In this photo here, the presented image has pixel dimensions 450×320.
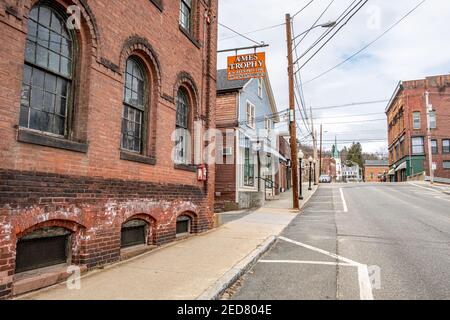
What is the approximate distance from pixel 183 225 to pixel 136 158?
3174mm

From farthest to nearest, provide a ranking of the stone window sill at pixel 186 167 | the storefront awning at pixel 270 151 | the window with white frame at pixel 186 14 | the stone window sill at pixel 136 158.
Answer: the storefront awning at pixel 270 151 → the window with white frame at pixel 186 14 → the stone window sill at pixel 186 167 → the stone window sill at pixel 136 158

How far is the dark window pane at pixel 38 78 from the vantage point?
534cm

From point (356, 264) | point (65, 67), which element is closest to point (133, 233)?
point (65, 67)

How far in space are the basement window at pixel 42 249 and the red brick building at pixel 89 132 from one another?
2cm

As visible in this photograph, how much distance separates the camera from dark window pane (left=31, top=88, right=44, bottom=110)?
17.5 feet

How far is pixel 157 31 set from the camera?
841 cm

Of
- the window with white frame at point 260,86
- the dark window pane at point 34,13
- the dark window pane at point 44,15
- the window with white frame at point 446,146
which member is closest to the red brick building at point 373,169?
the window with white frame at point 446,146

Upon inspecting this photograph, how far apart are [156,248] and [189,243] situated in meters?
1.04

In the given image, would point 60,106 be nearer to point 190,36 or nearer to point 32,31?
point 32,31

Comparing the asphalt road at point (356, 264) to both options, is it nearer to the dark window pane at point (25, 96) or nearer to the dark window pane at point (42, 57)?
the dark window pane at point (25, 96)

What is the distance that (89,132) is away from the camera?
615 centimetres

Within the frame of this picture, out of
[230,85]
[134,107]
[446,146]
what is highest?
[230,85]

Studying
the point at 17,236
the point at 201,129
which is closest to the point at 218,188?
the point at 201,129
